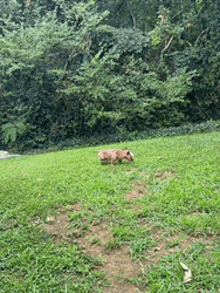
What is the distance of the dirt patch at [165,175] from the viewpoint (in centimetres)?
409

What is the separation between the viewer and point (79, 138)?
33.3ft

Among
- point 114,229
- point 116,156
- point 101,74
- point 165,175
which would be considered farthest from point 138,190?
point 101,74

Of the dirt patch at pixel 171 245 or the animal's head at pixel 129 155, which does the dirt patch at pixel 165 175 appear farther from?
the dirt patch at pixel 171 245

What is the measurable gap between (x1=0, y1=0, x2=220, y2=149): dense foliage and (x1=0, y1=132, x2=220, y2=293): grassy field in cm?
508

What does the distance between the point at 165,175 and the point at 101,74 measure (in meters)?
5.74

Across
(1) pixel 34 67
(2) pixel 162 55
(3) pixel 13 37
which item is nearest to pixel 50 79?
(1) pixel 34 67

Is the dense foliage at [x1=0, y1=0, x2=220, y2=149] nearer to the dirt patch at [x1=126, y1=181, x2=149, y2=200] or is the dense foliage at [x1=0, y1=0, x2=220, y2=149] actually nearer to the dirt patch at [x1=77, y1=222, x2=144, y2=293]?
the dirt patch at [x1=126, y1=181, x2=149, y2=200]

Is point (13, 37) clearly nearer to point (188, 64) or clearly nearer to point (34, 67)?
point (34, 67)

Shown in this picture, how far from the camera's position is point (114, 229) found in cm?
287

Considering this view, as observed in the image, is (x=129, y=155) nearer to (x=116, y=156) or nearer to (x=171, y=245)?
(x=116, y=156)

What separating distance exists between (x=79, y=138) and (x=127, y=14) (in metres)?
6.39

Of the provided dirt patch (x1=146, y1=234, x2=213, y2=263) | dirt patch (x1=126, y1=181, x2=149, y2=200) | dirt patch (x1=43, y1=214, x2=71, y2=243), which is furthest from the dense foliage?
dirt patch (x1=146, y1=234, x2=213, y2=263)

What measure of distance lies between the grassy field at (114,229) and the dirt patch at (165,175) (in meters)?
0.01

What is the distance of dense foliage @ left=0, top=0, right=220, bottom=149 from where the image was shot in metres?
9.43
